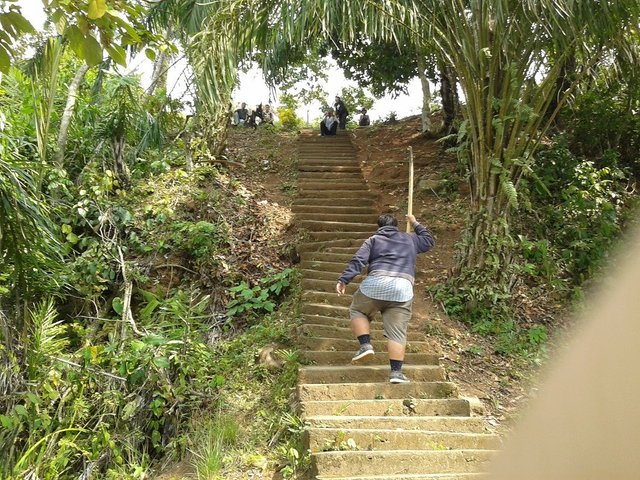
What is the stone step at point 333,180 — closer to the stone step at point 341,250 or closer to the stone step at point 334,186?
the stone step at point 334,186

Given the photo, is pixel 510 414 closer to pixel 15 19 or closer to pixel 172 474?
pixel 172 474

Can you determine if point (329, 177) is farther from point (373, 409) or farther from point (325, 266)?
point (373, 409)

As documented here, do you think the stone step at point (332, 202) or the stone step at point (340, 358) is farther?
the stone step at point (332, 202)

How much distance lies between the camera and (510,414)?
5367 mm

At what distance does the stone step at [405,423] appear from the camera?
467 cm

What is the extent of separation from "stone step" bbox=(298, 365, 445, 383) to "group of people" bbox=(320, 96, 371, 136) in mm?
10452

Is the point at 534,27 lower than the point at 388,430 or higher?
higher

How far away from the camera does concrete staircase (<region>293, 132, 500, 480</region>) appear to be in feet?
14.0

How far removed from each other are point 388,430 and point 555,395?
13.0 ft

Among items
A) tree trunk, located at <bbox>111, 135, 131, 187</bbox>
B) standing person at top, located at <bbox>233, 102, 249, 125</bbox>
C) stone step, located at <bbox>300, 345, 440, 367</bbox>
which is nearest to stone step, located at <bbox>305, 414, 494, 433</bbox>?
stone step, located at <bbox>300, 345, 440, 367</bbox>

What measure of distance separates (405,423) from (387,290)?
1.12 metres

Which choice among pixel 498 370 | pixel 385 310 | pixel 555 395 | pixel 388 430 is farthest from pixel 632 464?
pixel 498 370

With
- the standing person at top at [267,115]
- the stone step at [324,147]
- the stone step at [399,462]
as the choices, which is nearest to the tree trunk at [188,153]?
the stone step at [324,147]

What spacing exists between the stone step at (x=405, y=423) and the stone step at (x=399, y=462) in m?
0.38
